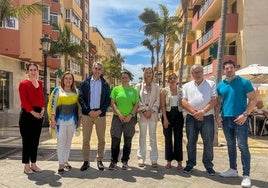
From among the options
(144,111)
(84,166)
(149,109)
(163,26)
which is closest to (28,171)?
(84,166)

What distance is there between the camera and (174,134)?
705 centimetres

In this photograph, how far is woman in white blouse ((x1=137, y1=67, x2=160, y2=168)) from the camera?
23.4ft

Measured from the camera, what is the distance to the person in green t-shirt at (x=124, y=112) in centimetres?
690

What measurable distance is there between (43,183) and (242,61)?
19.2 m

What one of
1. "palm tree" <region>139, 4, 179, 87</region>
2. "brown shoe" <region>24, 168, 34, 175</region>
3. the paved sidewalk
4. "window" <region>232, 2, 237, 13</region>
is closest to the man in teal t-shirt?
the paved sidewalk

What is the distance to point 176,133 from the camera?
7012mm

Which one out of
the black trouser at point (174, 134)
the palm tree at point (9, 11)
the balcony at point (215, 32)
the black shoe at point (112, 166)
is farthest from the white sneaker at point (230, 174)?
the balcony at point (215, 32)

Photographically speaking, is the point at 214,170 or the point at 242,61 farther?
the point at 242,61

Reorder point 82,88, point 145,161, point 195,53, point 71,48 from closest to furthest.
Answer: point 82,88, point 145,161, point 71,48, point 195,53

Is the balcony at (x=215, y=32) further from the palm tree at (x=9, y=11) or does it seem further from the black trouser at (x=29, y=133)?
the black trouser at (x=29, y=133)

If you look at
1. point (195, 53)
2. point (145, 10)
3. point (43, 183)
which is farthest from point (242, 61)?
point (145, 10)

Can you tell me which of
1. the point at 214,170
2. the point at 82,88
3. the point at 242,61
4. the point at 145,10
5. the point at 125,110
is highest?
the point at 145,10

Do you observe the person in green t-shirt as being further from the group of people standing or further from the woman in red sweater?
the woman in red sweater

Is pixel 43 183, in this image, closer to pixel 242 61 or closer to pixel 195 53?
pixel 242 61
